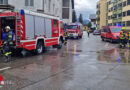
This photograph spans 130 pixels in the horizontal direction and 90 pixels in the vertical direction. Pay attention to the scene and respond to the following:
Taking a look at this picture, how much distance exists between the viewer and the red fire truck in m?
9.65

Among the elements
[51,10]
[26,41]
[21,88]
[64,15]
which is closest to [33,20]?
[26,41]

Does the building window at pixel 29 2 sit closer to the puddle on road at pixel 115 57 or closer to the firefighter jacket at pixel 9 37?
the puddle on road at pixel 115 57

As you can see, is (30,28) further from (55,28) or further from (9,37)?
(55,28)

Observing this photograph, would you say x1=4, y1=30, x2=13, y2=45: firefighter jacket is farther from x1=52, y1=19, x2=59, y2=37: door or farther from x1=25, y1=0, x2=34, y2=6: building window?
x1=25, y1=0, x2=34, y2=6: building window

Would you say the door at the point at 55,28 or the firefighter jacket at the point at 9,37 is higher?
the door at the point at 55,28

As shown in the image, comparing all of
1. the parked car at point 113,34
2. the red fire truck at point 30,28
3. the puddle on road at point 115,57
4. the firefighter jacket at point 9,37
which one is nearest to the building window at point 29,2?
the red fire truck at point 30,28

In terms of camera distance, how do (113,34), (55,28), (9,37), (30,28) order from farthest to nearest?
1. (113,34)
2. (55,28)
3. (30,28)
4. (9,37)

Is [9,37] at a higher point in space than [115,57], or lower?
higher

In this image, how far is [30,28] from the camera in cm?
1029

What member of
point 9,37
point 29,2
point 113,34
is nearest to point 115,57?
point 9,37

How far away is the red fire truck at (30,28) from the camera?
9648mm

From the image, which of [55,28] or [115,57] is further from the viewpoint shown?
[55,28]

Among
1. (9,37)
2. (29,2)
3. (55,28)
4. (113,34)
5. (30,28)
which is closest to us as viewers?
(9,37)

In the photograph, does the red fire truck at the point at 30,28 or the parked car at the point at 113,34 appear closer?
the red fire truck at the point at 30,28
